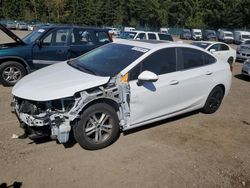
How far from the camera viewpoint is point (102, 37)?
9633mm

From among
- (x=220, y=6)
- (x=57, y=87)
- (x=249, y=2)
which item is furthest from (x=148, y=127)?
(x=220, y=6)

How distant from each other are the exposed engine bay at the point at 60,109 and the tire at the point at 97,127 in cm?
11

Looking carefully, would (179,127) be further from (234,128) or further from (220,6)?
(220,6)

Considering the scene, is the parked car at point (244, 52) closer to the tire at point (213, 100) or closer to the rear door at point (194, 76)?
the tire at point (213, 100)

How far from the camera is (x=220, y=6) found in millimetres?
68062

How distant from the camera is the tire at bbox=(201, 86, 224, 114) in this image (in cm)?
626

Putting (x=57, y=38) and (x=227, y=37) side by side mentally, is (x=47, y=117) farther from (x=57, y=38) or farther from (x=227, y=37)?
(x=227, y=37)

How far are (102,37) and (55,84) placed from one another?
220 inches

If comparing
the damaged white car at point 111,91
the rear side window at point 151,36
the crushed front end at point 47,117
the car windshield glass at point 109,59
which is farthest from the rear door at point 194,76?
the rear side window at point 151,36

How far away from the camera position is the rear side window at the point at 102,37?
9.53 m

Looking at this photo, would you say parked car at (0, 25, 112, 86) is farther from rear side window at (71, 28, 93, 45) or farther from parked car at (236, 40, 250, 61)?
parked car at (236, 40, 250, 61)

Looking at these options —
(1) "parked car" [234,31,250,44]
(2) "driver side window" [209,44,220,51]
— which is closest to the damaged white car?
(2) "driver side window" [209,44,220,51]

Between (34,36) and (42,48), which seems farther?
(34,36)

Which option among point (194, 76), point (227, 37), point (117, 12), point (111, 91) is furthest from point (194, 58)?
point (117, 12)
